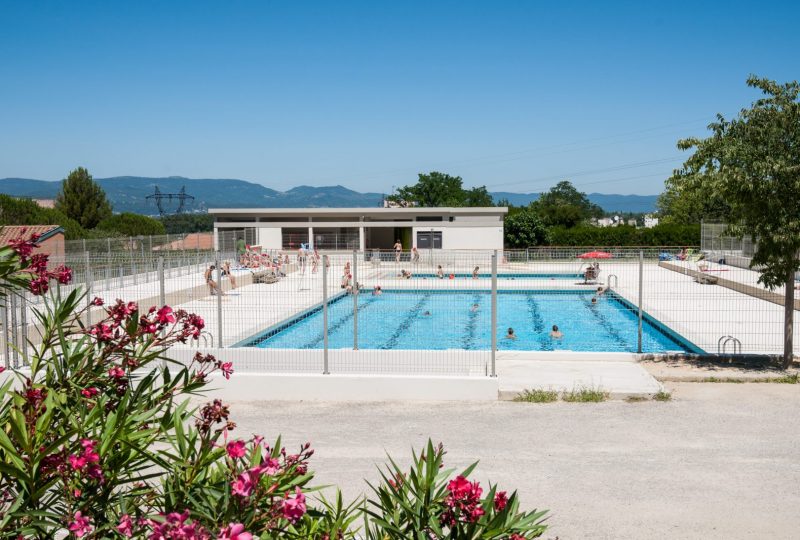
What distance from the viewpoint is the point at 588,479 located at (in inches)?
270

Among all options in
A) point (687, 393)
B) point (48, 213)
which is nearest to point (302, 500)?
point (687, 393)

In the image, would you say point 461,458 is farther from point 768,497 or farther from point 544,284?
point 544,284

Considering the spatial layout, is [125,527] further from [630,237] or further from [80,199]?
[80,199]

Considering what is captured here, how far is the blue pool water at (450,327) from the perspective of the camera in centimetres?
1240

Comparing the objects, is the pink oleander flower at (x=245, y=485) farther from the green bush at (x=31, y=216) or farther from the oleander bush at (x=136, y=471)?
the green bush at (x=31, y=216)

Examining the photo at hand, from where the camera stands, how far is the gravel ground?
6.04 metres

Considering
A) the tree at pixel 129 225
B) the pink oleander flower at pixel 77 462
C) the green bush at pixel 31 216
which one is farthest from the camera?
the tree at pixel 129 225

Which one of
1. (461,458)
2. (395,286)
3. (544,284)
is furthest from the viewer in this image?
(544,284)


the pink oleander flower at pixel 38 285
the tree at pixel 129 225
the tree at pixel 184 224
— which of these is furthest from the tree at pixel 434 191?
the pink oleander flower at pixel 38 285

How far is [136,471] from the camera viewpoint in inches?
121

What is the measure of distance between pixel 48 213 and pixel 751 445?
4629 cm

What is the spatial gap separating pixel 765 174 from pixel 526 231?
115ft

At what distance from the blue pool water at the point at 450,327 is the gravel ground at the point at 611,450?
2817 millimetres

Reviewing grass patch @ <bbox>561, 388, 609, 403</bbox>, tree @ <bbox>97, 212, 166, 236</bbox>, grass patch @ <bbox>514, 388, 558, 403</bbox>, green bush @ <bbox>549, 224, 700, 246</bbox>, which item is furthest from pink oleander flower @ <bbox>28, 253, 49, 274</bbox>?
tree @ <bbox>97, 212, 166, 236</bbox>
